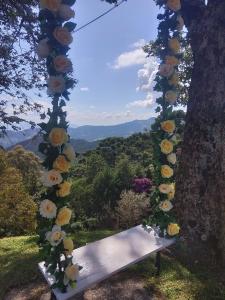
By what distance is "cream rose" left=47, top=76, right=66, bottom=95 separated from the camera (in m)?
3.46

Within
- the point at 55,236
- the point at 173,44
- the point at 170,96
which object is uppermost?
the point at 173,44

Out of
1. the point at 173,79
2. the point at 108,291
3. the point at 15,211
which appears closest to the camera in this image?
the point at 108,291

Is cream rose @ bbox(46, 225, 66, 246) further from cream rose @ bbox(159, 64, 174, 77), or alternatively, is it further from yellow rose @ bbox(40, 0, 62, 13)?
cream rose @ bbox(159, 64, 174, 77)

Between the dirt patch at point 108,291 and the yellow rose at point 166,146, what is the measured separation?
1.82 meters

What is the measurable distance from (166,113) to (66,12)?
210cm

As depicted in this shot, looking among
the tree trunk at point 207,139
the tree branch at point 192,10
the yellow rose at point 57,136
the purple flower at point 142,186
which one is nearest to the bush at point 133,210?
the purple flower at point 142,186

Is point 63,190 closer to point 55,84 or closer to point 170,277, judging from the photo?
point 55,84

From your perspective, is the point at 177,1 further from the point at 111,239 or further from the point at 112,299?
the point at 112,299

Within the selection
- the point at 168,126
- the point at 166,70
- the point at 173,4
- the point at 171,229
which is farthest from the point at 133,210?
the point at 173,4

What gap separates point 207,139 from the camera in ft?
18.2

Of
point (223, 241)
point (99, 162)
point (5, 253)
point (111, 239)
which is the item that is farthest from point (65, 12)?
point (99, 162)

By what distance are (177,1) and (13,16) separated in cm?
489

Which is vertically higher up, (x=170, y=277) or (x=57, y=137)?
(x=57, y=137)

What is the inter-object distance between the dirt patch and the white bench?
0.49m
